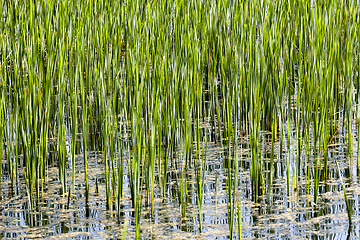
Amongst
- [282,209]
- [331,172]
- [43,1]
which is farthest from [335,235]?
[43,1]

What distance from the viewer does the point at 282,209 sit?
240 cm

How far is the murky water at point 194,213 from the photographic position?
87.7 inches

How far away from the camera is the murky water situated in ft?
7.30

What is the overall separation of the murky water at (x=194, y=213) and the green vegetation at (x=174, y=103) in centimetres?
5

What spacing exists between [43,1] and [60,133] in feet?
7.70

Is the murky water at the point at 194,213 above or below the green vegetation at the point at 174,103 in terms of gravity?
below

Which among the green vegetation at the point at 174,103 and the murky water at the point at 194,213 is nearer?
the murky water at the point at 194,213

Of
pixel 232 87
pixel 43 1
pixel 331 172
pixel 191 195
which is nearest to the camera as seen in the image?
pixel 191 195

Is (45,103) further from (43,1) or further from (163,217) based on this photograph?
(43,1)

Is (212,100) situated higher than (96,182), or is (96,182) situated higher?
(212,100)

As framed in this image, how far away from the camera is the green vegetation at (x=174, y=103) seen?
2.54 metres

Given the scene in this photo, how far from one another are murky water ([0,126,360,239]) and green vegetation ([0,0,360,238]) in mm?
51

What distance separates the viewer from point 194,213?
231cm

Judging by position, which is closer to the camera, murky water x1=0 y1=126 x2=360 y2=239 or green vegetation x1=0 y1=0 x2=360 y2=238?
Result: murky water x1=0 y1=126 x2=360 y2=239
